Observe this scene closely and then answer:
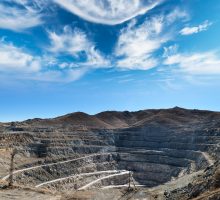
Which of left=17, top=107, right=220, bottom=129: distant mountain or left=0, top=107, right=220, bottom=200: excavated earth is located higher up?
left=17, top=107, right=220, bottom=129: distant mountain

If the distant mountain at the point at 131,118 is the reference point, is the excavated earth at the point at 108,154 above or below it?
below

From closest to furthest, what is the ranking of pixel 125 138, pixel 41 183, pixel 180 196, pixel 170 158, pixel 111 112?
pixel 180 196
pixel 41 183
pixel 170 158
pixel 125 138
pixel 111 112

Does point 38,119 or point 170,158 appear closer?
point 170,158

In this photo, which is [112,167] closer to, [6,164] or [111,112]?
[6,164]

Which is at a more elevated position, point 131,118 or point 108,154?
point 131,118

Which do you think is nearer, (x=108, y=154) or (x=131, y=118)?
(x=108, y=154)

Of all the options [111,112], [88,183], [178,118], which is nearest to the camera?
[88,183]

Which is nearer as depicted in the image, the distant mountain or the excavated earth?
the excavated earth

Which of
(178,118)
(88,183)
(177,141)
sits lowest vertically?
(88,183)

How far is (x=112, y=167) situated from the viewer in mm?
95000

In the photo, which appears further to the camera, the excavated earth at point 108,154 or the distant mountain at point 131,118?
the distant mountain at point 131,118

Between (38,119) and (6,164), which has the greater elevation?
(38,119)

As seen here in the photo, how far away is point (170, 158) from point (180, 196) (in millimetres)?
58613

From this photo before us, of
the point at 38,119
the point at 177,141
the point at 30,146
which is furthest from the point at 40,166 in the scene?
the point at 38,119
